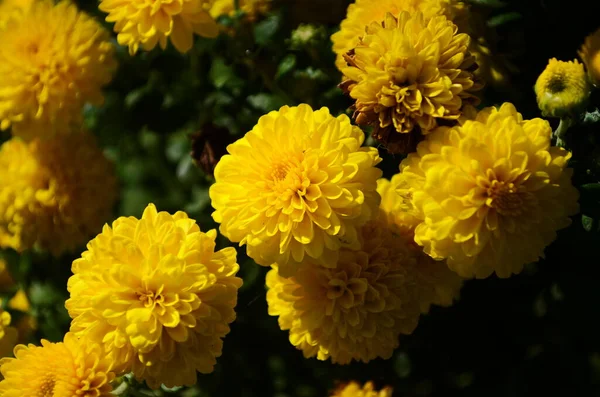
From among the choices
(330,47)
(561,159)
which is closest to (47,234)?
(330,47)

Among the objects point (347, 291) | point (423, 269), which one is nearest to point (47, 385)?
point (347, 291)

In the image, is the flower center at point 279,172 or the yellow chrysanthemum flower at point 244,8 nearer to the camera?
the flower center at point 279,172

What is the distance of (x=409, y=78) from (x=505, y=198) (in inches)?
9.7

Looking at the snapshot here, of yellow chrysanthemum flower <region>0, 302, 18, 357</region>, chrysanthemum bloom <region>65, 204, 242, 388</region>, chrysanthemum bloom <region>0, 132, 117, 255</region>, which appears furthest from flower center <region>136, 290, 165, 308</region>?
chrysanthemum bloom <region>0, 132, 117, 255</region>

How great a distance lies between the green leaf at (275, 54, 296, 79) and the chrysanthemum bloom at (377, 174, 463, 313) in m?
Result: 0.39

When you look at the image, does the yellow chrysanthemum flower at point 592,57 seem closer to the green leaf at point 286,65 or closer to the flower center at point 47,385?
the green leaf at point 286,65

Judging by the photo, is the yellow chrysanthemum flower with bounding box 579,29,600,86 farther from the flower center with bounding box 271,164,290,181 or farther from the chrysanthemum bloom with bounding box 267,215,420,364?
the flower center with bounding box 271,164,290,181

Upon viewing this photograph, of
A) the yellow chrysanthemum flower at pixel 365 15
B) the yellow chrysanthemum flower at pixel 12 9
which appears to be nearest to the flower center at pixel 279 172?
the yellow chrysanthemum flower at pixel 365 15

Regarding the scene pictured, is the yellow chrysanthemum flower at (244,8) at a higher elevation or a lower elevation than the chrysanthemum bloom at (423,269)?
higher

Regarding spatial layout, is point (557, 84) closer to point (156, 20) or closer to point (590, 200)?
point (590, 200)

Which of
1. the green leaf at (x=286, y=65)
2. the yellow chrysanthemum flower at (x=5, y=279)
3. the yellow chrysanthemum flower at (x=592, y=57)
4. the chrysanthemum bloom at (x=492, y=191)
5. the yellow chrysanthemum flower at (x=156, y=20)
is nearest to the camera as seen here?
the chrysanthemum bloom at (x=492, y=191)

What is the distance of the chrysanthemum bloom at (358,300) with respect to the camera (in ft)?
4.25

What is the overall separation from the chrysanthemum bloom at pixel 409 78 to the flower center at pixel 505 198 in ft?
0.43

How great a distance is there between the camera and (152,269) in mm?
1219
